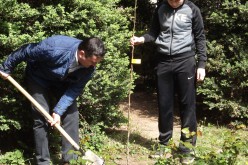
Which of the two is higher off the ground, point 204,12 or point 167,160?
point 204,12

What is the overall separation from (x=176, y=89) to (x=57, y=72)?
1580 mm

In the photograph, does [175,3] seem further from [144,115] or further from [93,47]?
[144,115]

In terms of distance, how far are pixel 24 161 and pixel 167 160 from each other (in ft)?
6.53

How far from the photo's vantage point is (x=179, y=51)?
4500 millimetres

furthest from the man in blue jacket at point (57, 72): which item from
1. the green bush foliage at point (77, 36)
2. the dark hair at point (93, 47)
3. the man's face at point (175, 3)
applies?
the man's face at point (175, 3)

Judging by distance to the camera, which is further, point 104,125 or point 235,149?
point 104,125

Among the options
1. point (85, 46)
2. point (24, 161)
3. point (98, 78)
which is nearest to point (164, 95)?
point (98, 78)

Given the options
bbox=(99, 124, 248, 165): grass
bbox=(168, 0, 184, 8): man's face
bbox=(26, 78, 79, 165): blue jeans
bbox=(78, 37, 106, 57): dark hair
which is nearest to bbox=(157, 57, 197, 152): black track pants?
bbox=(99, 124, 248, 165): grass

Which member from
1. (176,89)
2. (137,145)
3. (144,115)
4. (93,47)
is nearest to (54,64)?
(93,47)

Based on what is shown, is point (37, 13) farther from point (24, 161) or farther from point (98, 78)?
point (24, 161)

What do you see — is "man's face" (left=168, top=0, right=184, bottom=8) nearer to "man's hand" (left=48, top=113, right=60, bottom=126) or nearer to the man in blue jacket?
the man in blue jacket

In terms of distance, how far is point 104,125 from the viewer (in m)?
5.34

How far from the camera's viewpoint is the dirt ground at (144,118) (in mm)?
5020

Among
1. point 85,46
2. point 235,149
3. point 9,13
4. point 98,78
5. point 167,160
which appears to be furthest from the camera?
point 98,78
